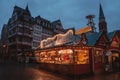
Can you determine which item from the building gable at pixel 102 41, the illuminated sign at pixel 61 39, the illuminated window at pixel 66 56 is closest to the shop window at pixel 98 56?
the building gable at pixel 102 41

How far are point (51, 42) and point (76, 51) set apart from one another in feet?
24.0

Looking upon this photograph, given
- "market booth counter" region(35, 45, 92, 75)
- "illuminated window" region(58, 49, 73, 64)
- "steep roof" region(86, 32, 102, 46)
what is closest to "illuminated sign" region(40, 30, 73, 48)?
"market booth counter" region(35, 45, 92, 75)

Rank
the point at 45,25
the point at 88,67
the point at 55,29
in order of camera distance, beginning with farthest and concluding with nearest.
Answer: the point at 55,29
the point at 45,25
the point at 88,67

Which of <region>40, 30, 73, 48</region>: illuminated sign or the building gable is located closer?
<region>40, 30, 73, 48</region>: illuminated sign

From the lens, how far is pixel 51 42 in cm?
2502

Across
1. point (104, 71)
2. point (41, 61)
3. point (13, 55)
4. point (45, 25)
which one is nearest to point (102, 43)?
point (104, 71)

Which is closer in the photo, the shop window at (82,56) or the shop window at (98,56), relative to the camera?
the shop window at (82,56)

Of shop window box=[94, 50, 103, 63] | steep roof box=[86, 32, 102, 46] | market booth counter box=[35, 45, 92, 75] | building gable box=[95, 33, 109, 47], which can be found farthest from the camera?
building gable box=[95, 33, 109, 47]

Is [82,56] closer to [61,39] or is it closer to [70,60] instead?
[70,60]

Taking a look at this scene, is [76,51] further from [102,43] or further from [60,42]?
[102,43]

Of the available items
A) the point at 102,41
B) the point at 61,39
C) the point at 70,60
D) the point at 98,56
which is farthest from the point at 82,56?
the point at 102,41

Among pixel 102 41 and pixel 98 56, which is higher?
pixel 102 41

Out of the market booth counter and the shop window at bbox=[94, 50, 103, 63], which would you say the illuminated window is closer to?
the market booth counter

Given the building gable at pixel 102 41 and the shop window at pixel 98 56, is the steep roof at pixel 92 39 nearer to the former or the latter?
the building gable at pixel 102 41
